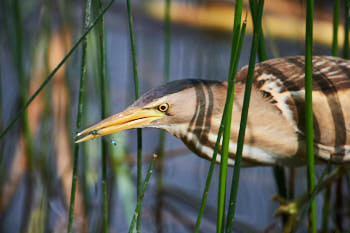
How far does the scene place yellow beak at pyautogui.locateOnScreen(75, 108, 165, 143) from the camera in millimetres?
992

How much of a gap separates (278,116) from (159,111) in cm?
28

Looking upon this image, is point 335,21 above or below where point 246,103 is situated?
above

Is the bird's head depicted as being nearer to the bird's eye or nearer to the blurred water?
the bird's eye

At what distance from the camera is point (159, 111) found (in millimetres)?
1058

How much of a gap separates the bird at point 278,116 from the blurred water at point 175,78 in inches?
20.4

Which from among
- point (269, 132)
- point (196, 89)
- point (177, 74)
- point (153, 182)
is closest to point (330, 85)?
point (269, 132)

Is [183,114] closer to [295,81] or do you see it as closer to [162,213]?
[295,81]

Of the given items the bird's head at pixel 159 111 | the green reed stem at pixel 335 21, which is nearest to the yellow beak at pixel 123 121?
the bird's head at pixel 159 111

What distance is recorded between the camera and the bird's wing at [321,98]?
115 centimetres

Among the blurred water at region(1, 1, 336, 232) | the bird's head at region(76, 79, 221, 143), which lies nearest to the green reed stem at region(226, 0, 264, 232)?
the bird's head at region(76, 79, 221, 143)

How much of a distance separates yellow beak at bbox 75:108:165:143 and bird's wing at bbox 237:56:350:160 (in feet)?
0.93

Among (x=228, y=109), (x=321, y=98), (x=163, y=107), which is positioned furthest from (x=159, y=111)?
(x=321, y=98)

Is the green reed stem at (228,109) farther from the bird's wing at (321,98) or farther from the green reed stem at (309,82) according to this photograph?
the bird's wing at (321,98)

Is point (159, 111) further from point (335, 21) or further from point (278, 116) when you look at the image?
point (335, 21)
